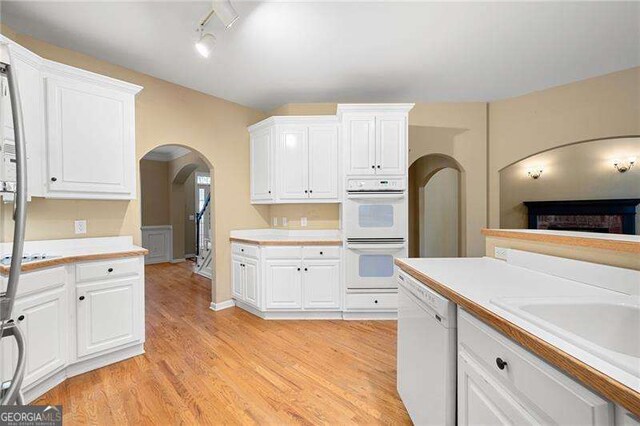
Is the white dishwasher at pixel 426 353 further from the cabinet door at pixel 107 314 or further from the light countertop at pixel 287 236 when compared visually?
the cabinet door at pixel 107 314

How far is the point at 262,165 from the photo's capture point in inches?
146

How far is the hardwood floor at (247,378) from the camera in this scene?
5.65ft

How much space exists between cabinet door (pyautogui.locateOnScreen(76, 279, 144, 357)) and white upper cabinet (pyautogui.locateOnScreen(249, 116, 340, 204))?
1822 millimetres

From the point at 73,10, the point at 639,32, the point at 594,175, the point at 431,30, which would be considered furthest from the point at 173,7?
the point at 594,175

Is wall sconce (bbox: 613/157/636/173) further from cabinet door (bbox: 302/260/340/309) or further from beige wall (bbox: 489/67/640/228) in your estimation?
cabinet door (bbox: 302/260/340/309)

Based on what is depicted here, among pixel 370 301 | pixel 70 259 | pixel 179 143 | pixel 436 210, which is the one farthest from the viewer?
pixel 436 210

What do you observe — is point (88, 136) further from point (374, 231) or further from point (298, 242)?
point (374, 231)

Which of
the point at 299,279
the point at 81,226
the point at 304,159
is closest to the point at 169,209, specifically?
the point at 81,226

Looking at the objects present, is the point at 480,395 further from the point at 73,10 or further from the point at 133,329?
the point at 73,10

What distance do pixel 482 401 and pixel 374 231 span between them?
7.38 ft

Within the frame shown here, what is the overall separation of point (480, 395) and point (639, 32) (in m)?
3.56

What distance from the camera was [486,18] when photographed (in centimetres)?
226

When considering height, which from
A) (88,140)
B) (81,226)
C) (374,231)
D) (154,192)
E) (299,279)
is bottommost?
(299,279)

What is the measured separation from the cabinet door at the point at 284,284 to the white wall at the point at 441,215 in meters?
3.89
